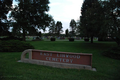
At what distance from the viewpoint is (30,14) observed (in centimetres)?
2439

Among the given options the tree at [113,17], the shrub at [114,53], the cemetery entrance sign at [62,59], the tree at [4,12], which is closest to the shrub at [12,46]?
the cemetery entrance sign at [62,59]

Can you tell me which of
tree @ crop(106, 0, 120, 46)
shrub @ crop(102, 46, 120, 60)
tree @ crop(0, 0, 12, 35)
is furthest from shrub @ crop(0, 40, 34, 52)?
tree @ crop(0, 0, 12, 35)

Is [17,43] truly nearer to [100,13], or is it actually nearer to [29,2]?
[100,13]

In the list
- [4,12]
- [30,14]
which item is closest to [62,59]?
[4,12]

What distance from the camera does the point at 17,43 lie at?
9516 millimetres

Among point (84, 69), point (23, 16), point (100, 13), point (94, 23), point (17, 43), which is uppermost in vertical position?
point (23, 16)

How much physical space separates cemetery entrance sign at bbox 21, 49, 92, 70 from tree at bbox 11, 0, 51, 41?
18.0 m

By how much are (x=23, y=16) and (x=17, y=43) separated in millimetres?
15984

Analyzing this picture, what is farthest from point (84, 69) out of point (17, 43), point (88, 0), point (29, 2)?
point (29, 2)

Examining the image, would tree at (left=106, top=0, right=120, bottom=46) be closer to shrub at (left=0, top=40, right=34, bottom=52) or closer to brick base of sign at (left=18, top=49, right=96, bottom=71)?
brick base of sign at (left=18, top=49, right=96, bottom=71)

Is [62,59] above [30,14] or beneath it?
beneath

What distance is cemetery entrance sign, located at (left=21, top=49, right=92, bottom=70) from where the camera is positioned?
4723 millimetres

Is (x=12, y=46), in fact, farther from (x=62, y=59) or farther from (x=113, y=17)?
(x=113, y=17)

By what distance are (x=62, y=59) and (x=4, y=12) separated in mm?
20837
